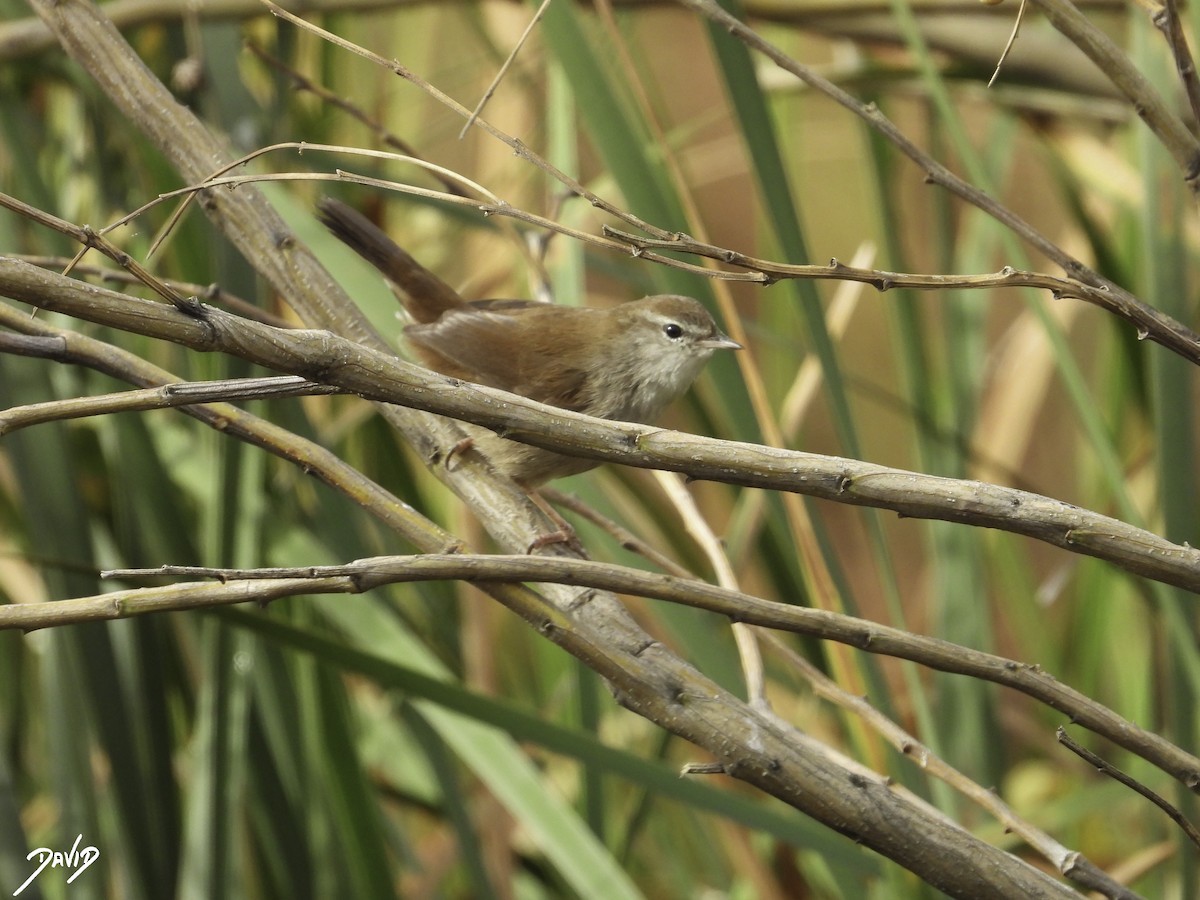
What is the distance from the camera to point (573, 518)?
1.92m

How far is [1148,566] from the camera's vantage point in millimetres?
813

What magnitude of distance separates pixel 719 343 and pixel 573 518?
399mm

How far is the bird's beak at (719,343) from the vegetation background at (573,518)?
37mm

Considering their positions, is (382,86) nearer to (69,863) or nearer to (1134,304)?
(69,863)

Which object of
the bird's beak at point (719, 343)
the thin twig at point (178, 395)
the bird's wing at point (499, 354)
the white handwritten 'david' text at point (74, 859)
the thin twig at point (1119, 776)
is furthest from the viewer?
the bird's wing at point (499, 354)

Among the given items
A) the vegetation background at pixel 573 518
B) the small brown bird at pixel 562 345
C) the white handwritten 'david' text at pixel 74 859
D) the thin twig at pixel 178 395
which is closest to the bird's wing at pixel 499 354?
the small brown bird at pixel 562 345

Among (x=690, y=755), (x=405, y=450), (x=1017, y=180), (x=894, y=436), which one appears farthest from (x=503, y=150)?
(x=1017, y=180)

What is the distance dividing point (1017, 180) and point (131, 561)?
15.9 ft

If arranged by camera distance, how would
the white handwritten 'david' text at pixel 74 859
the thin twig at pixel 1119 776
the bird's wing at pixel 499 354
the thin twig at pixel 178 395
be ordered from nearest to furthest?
1. the thin twig at pixel 178 395
2. the thin twig at pixel 1119 776
3. the white handwritten 'david' text at pixel 74 859
4. the bird's wing at pixel 499 354

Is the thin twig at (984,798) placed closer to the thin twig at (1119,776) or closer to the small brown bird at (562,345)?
the thin twig at (1119,776)

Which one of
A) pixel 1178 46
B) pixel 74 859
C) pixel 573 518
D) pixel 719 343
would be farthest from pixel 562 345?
pixel 1178 46

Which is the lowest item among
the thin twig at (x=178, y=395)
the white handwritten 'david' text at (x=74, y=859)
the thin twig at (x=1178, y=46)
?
the white handwritten 'david' text at (x=74, y=859)

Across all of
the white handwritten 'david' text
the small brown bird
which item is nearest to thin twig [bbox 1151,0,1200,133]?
the small brown bird

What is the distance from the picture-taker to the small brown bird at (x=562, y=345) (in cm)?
216
